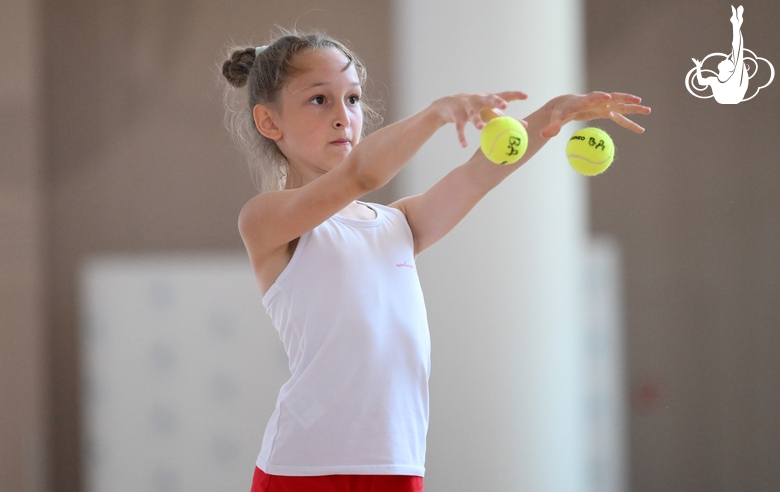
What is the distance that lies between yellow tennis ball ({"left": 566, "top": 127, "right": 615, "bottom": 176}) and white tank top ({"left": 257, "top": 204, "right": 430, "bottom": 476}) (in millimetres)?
251

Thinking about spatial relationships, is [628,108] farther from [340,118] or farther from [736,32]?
[736,32]

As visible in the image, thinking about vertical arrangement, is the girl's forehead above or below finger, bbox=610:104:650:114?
above

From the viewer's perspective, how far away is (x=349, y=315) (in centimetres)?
86

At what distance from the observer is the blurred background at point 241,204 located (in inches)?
71.2

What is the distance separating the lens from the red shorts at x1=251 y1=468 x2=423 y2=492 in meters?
0.83

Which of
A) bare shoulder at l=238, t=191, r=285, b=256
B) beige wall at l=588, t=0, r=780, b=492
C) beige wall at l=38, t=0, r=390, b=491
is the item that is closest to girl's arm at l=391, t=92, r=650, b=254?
bare shoulder at l=238, t=191, r=285, b=256

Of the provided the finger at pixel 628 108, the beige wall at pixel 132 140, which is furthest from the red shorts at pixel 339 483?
the beige wall at pixel 132 140

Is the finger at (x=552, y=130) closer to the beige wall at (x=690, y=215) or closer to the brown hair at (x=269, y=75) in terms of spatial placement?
the brown hair at (x=269, y=75)

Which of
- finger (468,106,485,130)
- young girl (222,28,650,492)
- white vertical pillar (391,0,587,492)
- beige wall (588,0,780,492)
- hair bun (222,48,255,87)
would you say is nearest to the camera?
finger (468,106,485,130)

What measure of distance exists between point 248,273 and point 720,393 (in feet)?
4.05

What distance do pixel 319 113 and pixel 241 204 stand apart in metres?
0.94

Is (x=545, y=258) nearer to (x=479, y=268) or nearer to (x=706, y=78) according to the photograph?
(x=479, y=268)

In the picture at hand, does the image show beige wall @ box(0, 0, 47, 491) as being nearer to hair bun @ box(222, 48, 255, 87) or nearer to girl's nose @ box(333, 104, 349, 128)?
hair bun @ box(222, 48, 255, 87)

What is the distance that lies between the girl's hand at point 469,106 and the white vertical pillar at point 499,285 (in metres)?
1.05
